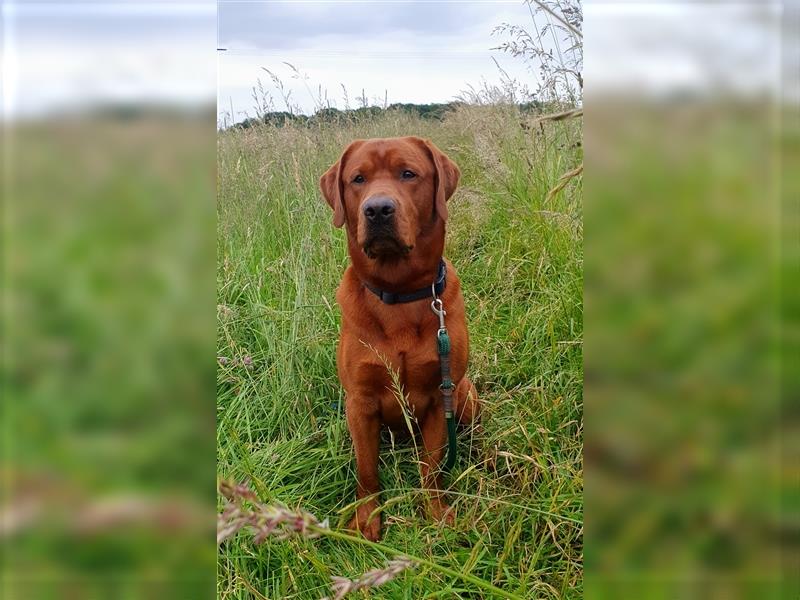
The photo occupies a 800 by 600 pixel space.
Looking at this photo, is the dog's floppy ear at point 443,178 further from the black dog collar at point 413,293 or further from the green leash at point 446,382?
the green leash at point 446,382

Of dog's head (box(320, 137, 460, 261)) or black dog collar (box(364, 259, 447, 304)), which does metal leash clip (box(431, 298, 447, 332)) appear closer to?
black dog collar (box(364, 259, 447, 304))

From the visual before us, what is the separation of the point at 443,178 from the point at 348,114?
6.12ft

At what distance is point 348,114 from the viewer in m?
3.92

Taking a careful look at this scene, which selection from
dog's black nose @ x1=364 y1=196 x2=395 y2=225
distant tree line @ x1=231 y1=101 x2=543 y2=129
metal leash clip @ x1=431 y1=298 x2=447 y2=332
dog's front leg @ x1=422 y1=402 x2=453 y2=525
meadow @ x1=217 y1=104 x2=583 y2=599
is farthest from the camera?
distant tree line @ x1=231 y1=101 x2=543 y2=129

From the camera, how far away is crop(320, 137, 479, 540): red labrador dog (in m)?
2.16

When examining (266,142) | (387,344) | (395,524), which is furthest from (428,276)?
(266,142)

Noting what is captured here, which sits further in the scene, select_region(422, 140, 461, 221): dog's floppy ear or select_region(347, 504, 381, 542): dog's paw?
select_region(422, 140, 461, 221): dog's floppy ear

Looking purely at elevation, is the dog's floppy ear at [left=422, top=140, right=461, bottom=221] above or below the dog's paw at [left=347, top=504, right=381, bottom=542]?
above

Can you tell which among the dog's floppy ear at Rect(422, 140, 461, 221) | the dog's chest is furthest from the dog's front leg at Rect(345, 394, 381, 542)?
the dog's floppy ear at Rect(422, 140, 461, 221)

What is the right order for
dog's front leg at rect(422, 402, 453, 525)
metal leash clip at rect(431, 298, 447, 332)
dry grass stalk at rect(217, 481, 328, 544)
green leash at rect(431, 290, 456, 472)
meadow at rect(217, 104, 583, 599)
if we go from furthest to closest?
dog's front leg at rect(422, 402, 453, 525)
metal leash clip at rect(431, 298, 447, 332)
green leash at rect(431, 290, 456, 472)
meadow at rect(217, 104, 583, 599)
dry grass stalk at rect(217, 481, 328, 544)

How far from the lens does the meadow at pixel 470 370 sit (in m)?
1.68
